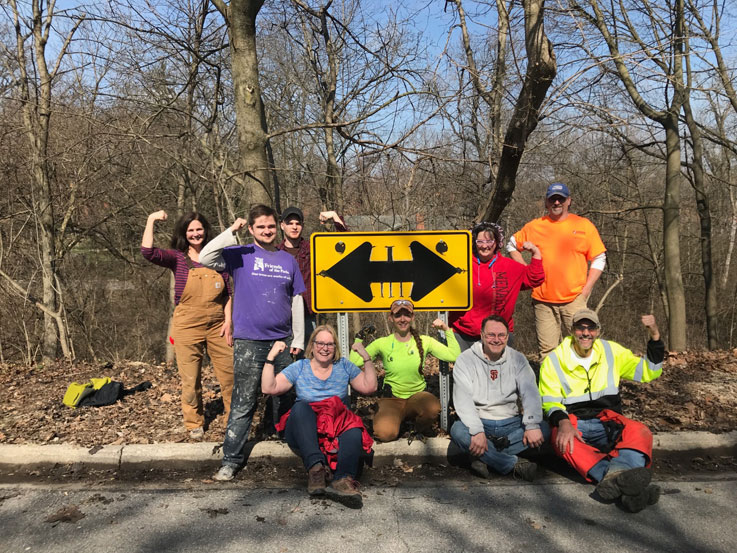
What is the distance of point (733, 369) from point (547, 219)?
142 inches

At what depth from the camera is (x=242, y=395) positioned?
4.18m

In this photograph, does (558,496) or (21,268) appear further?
(21,268)

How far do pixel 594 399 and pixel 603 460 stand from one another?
19.9 inches

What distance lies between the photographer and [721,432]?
175 inches

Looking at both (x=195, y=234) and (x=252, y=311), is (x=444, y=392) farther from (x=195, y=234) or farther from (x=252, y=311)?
(x=195, y=234)

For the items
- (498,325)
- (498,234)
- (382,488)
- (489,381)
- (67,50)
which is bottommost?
(382,488)

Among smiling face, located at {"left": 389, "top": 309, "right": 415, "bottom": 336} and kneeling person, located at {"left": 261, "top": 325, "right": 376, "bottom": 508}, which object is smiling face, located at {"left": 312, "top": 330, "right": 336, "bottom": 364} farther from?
smiling face, located at {"left": 389, "top": 309, "right": 415, "bottom": 336}

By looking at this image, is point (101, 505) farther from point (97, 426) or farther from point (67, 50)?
point (67, 50)

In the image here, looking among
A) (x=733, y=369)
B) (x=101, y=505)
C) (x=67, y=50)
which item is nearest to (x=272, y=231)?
(x=101, y=505)

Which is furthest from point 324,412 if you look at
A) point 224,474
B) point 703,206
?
point 703,206

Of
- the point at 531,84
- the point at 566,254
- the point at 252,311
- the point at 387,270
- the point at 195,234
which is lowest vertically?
the point at 252,311

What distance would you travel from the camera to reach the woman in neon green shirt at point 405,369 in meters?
4.40

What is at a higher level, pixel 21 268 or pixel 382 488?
pixel 21 268

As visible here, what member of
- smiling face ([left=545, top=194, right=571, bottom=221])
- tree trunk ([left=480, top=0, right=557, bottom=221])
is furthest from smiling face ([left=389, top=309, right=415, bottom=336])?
tree trunk ([left=480, top=0, right=557, bottom=221])
